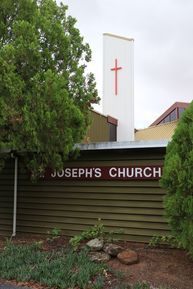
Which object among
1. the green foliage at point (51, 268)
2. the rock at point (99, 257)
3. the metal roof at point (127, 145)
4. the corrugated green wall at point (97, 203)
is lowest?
the green foliage at point (51, 268)

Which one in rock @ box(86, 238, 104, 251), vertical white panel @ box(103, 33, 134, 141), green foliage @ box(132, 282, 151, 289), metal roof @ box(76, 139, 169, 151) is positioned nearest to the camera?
green foliage @ box(132, 282, 151, 289)

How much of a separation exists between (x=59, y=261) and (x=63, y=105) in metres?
3.21

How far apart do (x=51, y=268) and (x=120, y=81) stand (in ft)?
52.3

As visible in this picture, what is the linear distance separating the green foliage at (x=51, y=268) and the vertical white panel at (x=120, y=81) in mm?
14125

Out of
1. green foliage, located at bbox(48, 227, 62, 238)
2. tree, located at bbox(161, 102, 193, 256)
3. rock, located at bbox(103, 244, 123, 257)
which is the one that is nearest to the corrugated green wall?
green foliage, located at bbox(48, 227, 62, 238)

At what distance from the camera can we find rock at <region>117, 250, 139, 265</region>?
8359mm

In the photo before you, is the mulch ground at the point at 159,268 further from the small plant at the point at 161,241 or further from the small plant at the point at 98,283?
the small plant at the point at 98,283

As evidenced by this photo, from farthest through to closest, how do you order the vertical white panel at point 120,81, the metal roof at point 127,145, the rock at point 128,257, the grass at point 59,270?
1. the vertical white panel at point 120,81
2. the metal roof at point 127,145
3. the rock at point 128,257
4. the grass at point 59,270

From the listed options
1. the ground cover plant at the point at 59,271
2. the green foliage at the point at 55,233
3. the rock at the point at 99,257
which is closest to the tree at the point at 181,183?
the ground cover plant at the point at 59,271

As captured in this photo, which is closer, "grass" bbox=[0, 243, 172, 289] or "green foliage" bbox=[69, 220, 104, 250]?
"grass" bbox=[0, 243, 172, 289]

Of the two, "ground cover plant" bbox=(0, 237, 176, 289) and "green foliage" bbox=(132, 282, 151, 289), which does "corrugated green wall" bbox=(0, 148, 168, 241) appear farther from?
"green foliage" bbox=(132, 282, 151, 289)

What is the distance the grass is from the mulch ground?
8.5 inches

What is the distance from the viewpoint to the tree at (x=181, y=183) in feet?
24.3

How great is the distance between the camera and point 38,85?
9.73m
